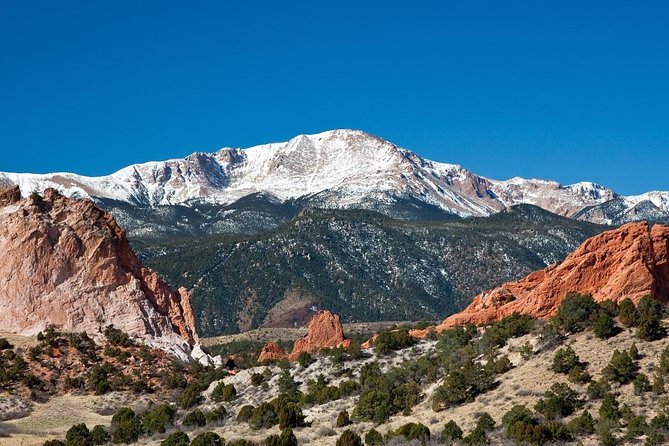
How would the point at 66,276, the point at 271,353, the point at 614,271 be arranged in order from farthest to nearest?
1. the point at 271,353
2. the point at 66,276
3. the point at 614,271

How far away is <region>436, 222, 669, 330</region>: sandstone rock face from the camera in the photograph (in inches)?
2330

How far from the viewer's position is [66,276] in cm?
7350

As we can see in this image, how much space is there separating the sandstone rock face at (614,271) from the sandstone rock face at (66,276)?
29654 mm

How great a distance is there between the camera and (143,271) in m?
80.3

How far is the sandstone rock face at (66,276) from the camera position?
72.5 meters

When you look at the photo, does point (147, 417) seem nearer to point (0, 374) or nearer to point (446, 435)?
point (0, 374)

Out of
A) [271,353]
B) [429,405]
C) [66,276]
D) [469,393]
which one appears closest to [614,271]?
[469,393]

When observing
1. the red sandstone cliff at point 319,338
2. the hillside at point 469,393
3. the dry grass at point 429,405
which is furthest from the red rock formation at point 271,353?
the dry grass at point 429,405

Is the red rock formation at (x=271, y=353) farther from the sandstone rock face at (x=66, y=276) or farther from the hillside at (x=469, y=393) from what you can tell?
the hillside at (x=469, y=393)

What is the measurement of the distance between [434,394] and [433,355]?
12467 millimetres

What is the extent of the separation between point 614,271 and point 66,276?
1553 inches

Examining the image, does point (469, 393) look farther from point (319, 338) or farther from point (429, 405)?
point (319, 338)

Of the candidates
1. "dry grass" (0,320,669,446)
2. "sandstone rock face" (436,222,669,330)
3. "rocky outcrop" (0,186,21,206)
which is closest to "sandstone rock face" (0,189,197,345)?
"rocky outcrop" (0,186,21,206)

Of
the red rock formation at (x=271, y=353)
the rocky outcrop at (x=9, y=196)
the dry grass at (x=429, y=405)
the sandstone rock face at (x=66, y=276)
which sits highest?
the rocky outcrop at (x=9, y=196)
